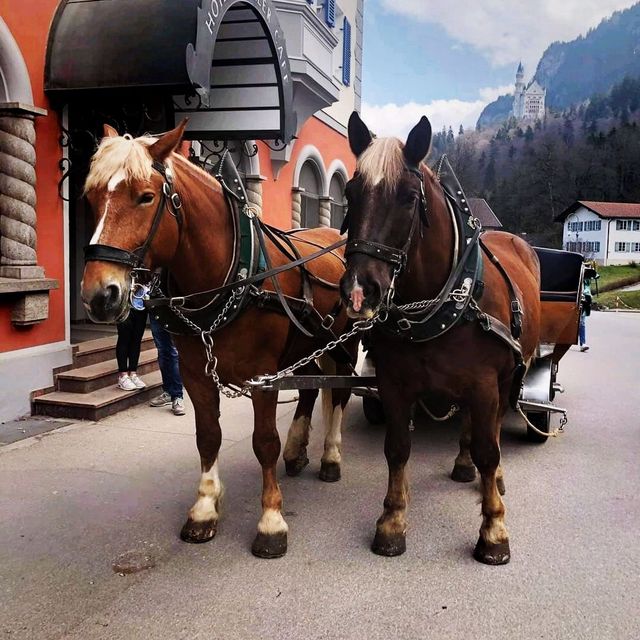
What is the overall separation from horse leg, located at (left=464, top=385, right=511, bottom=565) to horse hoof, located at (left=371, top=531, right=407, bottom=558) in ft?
1.23

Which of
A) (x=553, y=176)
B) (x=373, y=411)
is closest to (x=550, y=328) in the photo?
(x=373, y=411)

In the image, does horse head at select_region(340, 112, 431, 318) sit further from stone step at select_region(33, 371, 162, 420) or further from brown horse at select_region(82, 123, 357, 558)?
stone step at select_region(33, 371, 162, 420)

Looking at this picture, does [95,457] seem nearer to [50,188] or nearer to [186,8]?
[50,188]

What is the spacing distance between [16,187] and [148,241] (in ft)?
11.4

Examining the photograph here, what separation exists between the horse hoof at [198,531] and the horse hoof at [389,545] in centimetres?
88

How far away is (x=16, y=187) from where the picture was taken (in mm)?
5355

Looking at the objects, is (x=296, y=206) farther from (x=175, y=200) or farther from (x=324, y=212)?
(x=175, y=200)

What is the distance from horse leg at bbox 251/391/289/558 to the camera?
3.12 m

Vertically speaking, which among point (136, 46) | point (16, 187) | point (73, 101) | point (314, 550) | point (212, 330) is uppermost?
point (136, 46)

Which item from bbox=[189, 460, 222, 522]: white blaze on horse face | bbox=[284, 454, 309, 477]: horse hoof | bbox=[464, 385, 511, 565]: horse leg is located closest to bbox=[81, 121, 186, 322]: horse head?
bbox=[189, 460, 222, 522]: white blaze on horse face

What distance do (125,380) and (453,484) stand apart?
3.50m

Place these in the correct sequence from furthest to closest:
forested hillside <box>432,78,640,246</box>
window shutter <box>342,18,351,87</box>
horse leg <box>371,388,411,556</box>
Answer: forested hillside <box>432,78,640,246</box>, window shutter <box>342,18,351,87</box>, horse leg <box>371,388,411,556</box>

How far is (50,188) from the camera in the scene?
19.0 feet

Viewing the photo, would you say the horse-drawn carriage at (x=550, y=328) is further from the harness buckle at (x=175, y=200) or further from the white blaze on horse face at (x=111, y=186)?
the white blaze on horse face at (x=111, y=186)
